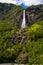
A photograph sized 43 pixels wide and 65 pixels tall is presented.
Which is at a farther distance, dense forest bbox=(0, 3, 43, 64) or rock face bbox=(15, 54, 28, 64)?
dense forest bbox=(0, 3, 43, 64)

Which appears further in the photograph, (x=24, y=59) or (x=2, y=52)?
(x=2, y=52)

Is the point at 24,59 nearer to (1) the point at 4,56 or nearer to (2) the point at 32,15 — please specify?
(1) the point at 4,56

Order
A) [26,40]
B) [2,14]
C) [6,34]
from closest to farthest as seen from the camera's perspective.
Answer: [26,40] → [6,34] → [2,14]

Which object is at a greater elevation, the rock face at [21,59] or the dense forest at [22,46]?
the dense forest at [22,46]

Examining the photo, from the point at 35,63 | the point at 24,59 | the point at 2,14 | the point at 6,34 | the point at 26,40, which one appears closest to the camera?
the point at 35,63

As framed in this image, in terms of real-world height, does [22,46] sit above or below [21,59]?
above

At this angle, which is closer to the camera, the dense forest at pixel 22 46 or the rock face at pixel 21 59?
the rock face at pixel 21 59

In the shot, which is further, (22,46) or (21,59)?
(22,46)

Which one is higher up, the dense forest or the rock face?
the dense forest

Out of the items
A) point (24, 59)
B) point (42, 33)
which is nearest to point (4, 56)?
point (24, 59)
